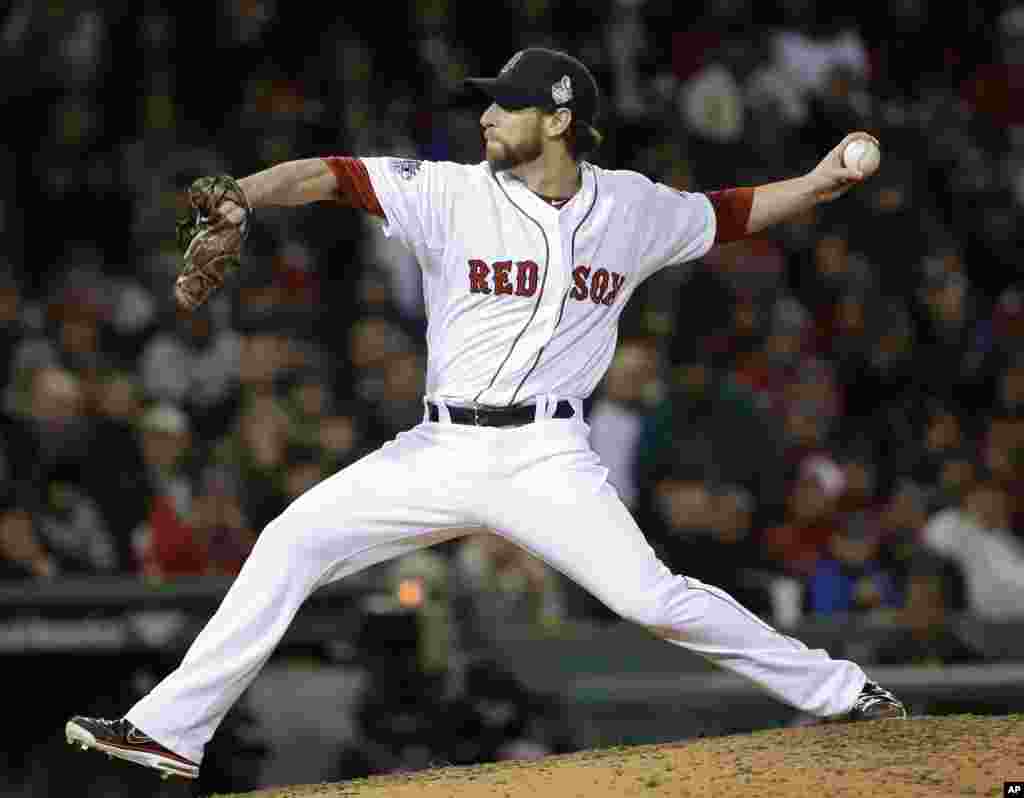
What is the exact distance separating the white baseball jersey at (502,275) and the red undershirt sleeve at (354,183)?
0.9 inches

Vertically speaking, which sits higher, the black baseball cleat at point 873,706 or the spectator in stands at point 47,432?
the spectator in stands at point 47,432

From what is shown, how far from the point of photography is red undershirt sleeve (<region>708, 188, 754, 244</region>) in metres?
5.43

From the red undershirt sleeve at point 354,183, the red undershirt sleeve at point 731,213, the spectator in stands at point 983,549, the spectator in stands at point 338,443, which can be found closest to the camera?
the red undershirt sleeve at point 354,183

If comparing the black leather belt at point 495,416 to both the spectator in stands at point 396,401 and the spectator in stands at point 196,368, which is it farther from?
the spectator in stands at point 196,368

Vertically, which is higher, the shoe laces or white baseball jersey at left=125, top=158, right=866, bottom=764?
white baseball jersey at left=125, top=158, right=866, bottom=764

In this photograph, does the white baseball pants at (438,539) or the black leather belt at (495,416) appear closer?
the white baseball pants at (438,539)

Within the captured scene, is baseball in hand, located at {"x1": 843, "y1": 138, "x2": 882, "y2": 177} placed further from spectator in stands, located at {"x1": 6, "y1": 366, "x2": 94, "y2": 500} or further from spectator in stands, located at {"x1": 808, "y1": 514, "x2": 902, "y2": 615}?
spectator in stands, located at {"x1": 6, "y1": 366, "x2": 94, "y2": 500}

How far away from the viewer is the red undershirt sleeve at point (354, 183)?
16.2 feet

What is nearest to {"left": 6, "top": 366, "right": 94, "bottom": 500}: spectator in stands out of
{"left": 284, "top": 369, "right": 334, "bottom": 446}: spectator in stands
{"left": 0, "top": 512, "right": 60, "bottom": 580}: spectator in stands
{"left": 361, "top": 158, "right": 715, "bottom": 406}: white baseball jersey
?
{"left": 0, "top": 512, "right": 60, "bottom": 580}: spectator in stands

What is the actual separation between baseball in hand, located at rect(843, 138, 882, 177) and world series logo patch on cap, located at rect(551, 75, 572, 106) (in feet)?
2.67

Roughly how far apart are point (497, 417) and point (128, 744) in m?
1.23

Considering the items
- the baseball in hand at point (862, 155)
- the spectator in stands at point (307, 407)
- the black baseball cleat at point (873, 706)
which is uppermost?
the baseball in hand at point (862, 155)

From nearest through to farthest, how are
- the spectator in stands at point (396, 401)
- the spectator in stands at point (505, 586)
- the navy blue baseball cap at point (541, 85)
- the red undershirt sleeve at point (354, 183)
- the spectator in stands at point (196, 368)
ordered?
the red undershirt sleeve at point (354, 183), the navy blue baseball cap at point (541, 85), the spectator in stands at point (505, 586), the spectator in stands at point (396, 401), the spectator in stands at point (196, 368)

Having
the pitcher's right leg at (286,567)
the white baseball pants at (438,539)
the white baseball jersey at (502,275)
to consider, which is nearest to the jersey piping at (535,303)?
the white baseball jersey at (502,275)
